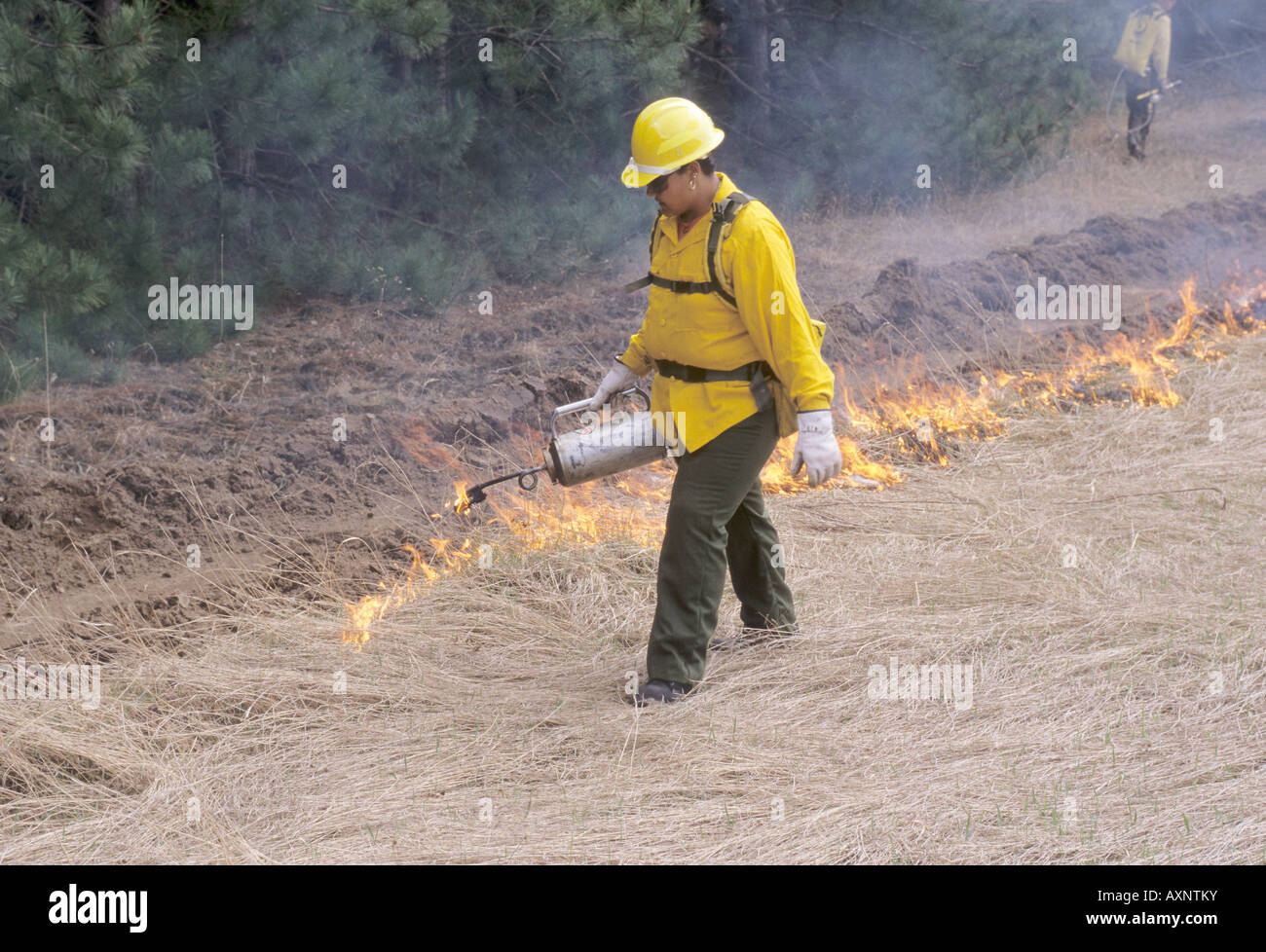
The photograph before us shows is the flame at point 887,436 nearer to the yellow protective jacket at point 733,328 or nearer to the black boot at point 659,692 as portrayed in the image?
the yellow protective jacket at point 733,328

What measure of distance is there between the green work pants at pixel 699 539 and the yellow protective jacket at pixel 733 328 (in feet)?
0.19

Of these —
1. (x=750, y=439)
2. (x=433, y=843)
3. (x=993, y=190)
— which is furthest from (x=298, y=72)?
(x=993, y=190)

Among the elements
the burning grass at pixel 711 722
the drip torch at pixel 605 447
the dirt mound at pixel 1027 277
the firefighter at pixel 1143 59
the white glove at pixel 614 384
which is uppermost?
the firefighter at pixel 1143 59

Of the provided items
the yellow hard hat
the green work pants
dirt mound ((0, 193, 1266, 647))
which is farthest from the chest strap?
dirt mound ((0, 193, 1266, 647))

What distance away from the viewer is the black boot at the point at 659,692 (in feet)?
12.9

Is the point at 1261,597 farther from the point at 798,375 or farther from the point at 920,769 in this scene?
the point at 798,375

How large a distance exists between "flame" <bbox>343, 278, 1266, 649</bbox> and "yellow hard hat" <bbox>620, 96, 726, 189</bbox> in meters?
1.09

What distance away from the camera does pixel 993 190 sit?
13.4 m

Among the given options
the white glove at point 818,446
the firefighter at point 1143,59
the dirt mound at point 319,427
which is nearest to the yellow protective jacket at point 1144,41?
the firefighter at point 1143,59

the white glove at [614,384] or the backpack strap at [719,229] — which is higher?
the backpack strap at [719,229]

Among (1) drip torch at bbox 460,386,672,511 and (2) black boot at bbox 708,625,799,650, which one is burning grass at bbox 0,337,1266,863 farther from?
(1) drip torch at bbox 460,386,672,511

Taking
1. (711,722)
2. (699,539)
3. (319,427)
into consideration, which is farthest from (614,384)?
(319,427)

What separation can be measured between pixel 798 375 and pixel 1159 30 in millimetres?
12288
